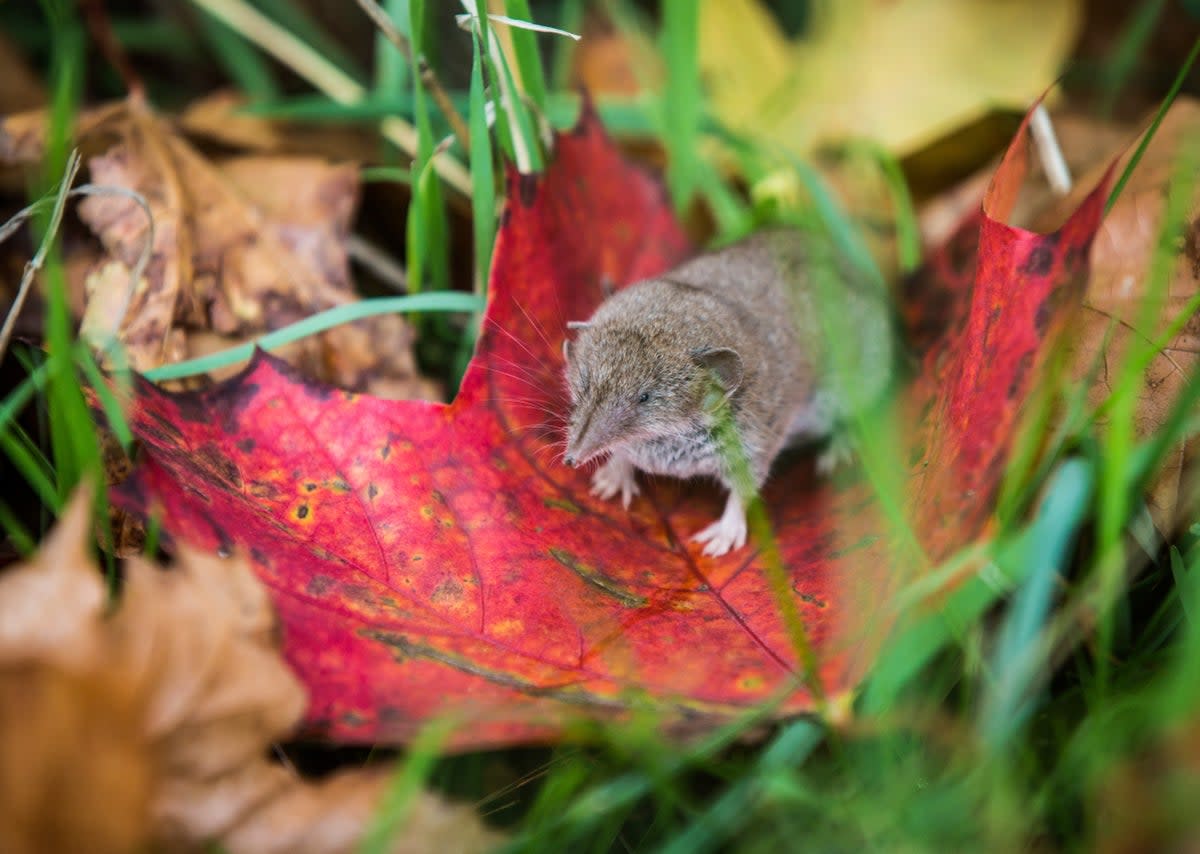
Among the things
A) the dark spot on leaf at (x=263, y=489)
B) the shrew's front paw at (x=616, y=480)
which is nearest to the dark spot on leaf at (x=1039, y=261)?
the shrew's front paw at (x=616, y=480)

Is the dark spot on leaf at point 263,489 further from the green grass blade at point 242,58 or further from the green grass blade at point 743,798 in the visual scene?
the green grass blade at point 242,58

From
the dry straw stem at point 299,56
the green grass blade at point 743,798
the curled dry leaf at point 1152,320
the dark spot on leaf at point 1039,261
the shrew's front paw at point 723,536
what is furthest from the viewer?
the dry straw stem at point 299,56

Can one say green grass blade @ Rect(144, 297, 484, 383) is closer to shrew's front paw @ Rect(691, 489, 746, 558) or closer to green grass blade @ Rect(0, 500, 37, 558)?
green grass blade @ Rect(0, 500, 37, 558)

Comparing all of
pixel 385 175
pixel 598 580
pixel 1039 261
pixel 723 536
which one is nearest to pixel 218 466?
pixel 598 580

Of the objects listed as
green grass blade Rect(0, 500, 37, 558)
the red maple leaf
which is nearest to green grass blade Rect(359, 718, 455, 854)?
the red maple leaf

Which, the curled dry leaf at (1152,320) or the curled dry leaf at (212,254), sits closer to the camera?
the curled dry leaf at (1152,320)

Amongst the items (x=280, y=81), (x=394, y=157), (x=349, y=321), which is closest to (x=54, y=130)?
(x=349, y=321)
